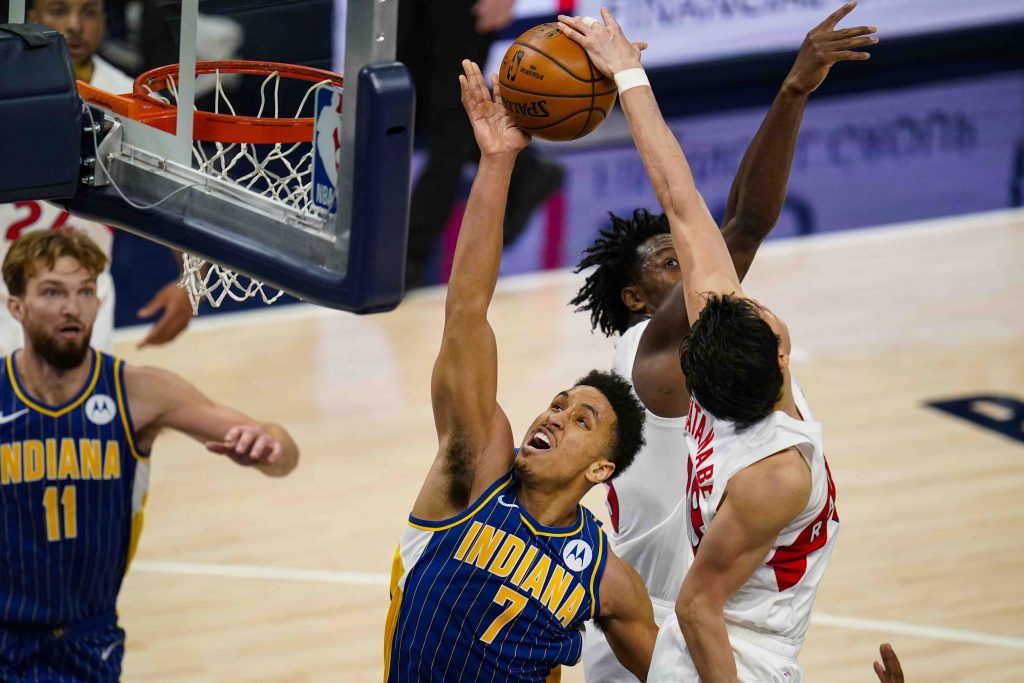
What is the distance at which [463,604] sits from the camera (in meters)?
3.66

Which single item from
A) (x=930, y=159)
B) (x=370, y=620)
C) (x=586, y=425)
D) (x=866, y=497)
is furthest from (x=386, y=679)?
(x=930, y=159)

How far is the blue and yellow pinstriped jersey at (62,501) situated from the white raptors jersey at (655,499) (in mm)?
1468

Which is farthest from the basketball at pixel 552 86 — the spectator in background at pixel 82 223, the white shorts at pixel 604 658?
the spectator in background at pixel 82 223

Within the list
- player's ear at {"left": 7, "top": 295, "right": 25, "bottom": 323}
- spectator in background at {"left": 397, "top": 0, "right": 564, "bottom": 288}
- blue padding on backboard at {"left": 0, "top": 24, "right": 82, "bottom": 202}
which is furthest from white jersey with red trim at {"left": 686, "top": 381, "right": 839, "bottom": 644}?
spectator in background at {"left": 397, "top": 0, "right": 564, "bottom": 288}

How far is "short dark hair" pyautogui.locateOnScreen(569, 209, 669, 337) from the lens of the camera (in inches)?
187

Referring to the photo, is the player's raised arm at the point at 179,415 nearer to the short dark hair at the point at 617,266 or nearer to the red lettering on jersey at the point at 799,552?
the short dark hair at the point at 617,266

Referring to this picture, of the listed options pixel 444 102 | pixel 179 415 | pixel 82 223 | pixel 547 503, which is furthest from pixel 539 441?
pixel 444 102

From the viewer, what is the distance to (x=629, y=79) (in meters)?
3.83

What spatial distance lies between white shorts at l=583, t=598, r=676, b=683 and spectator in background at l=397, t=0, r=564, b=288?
5.67 meters

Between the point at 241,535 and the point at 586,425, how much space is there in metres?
3.34

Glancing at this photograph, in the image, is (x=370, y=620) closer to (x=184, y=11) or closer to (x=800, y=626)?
(x=800, y=626)

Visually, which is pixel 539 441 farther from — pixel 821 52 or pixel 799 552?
pixel 821 52

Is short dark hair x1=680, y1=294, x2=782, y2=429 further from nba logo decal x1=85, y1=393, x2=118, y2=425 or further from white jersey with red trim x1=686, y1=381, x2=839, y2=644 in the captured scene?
nba logo decal x1=85, y1=393, x2=118, y2=425

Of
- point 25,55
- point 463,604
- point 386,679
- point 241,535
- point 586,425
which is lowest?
point 241,535
